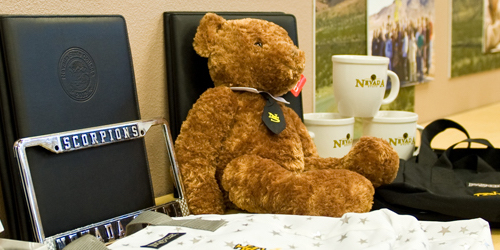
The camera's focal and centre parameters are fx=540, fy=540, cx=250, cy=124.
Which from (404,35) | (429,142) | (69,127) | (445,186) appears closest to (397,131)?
(429,142)

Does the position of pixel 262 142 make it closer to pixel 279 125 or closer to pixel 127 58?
pixel 279 125

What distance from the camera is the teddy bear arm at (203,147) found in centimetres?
67

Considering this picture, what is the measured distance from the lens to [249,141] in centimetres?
69

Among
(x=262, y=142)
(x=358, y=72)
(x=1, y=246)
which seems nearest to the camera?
(x=1, y=246)

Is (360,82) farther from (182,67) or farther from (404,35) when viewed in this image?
(404,35)

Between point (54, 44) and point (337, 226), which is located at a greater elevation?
point (54, 44)

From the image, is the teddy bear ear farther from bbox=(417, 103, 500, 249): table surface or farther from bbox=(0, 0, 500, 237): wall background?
bbox=(417, 103, 500, 249): table surface

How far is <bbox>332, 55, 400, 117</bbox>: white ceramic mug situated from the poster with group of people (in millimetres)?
290

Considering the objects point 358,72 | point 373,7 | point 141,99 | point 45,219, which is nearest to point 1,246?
point 45,219

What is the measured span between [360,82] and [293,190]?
0.36m

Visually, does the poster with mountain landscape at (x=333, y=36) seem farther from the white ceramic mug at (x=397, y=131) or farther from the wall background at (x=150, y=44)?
the wall background at (x=150, y=44)

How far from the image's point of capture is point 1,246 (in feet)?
1.55

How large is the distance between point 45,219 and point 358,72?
1.84 feet

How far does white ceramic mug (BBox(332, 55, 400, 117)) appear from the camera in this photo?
0.91m
